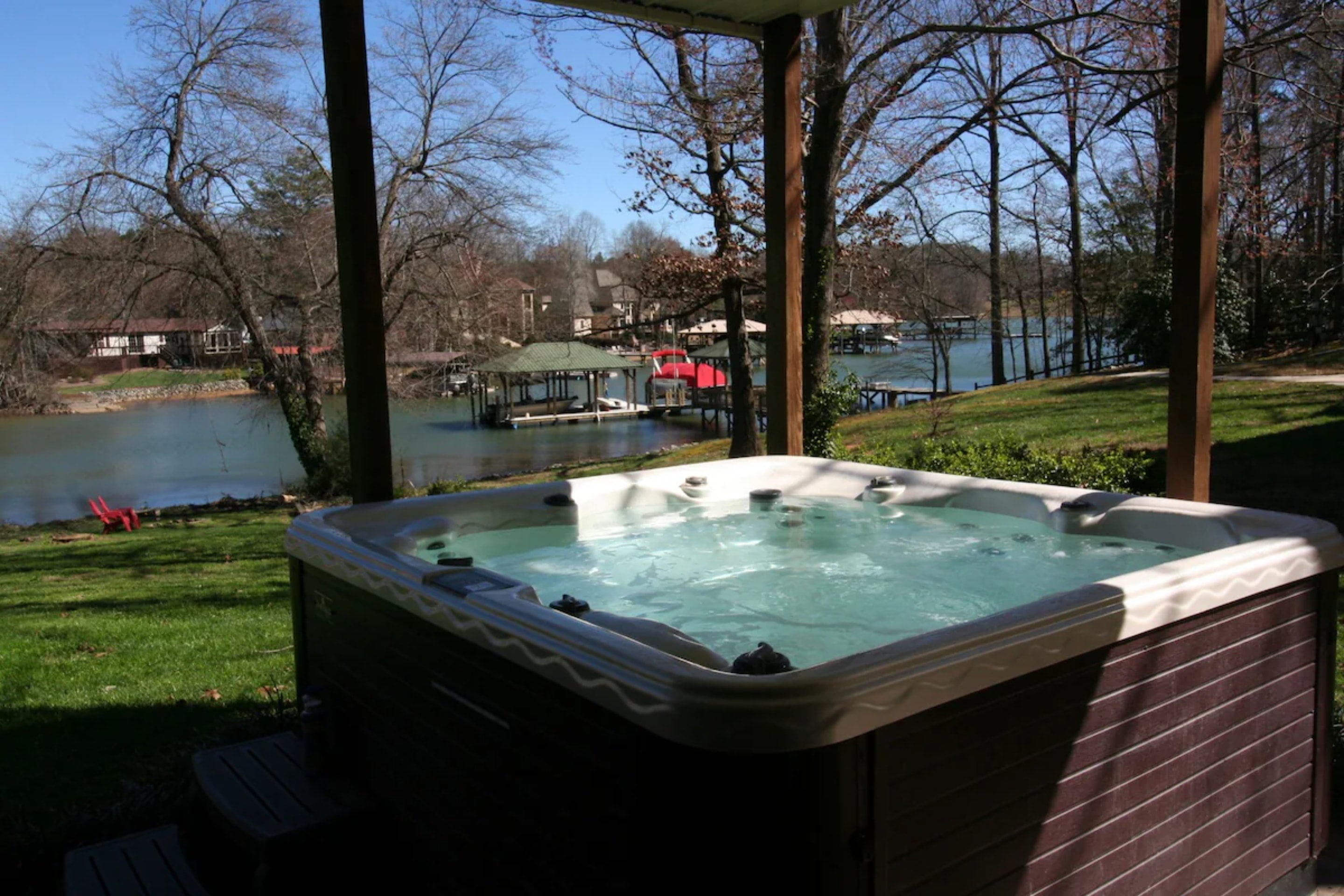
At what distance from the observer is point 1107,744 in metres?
1.68

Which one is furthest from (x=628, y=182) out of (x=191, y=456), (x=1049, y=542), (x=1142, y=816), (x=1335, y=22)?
(x=191, y=456)

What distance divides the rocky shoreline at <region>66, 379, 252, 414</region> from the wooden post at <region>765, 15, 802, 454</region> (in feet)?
36.5

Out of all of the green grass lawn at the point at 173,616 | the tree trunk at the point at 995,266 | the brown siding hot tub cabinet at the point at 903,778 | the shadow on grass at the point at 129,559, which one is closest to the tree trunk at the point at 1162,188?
the tree trunk at the point at 995,266

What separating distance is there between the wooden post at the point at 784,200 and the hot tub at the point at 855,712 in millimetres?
1353

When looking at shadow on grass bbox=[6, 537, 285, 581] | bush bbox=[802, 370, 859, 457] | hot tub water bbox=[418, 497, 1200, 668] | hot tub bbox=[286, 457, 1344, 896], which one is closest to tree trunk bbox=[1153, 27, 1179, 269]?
bush bbox=[802, 370, 859, 457]

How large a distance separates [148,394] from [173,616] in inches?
634

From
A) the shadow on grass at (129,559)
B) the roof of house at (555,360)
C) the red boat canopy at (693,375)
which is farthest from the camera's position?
the red boat canopy at (693,375)

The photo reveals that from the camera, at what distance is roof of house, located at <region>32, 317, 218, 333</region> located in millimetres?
11797

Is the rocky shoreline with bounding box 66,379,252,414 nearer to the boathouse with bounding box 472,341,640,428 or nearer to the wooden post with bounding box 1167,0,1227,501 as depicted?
the boathouse with bounding box 472,341,640,428

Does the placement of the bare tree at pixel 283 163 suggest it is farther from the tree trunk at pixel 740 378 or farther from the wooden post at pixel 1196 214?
the wooden post at pixel 1196 214

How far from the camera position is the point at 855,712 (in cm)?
130

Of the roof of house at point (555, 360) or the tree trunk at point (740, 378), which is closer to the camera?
the tree trunk at point (740, 378)

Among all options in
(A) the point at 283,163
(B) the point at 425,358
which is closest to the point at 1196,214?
(B) the point at 425,358

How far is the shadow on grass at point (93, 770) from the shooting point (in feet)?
7.63
